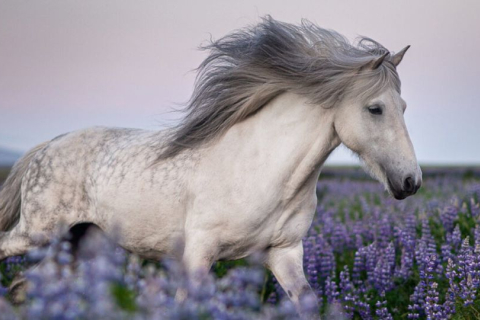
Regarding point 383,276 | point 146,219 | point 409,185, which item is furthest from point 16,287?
point 409,185

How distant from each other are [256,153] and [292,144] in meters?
0.25

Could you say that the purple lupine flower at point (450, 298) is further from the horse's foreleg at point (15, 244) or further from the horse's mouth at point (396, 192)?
the horse's foreleg at point (15, 244)

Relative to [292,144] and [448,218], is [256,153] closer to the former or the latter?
[292,144]

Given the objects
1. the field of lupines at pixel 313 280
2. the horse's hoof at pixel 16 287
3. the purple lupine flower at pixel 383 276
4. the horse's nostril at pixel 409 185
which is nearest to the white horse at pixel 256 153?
the horse's nostril at pixel 409 185

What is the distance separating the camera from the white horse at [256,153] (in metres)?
3.94

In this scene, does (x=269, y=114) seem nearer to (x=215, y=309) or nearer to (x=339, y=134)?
(x=339, y=134)

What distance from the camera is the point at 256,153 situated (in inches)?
163

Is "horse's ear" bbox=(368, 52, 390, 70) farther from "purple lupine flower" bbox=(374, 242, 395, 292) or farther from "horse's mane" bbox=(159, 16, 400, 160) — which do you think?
"purple lupine flower" bbox=(374, 242, 395, 292)

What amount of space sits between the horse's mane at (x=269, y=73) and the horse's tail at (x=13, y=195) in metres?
1.91

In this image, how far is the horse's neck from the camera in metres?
4.09

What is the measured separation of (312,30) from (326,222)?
12.8ft

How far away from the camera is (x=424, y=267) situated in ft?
17.6

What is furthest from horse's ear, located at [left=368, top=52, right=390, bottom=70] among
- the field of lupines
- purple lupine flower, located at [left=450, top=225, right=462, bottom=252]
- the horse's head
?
purple lupine flower, located at [left=450, top=225, right=462, bottom=252]

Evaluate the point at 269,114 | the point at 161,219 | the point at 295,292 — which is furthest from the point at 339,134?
the point at 161,219
